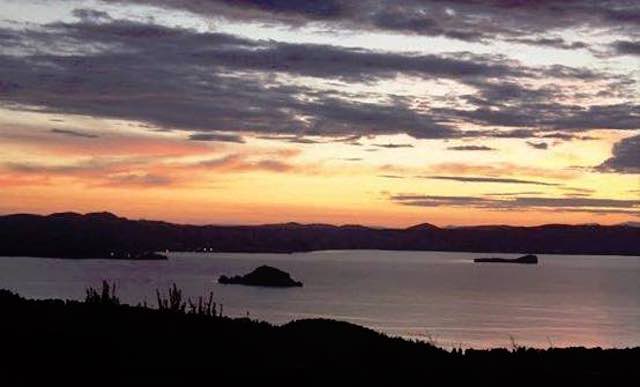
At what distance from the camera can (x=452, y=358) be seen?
24.4 metres

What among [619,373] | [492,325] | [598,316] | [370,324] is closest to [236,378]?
[619,373]

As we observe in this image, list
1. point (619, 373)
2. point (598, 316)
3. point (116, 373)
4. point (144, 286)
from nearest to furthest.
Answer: point (116, 373) → point (619, 373) → point (598, 316) → point (144, 286)

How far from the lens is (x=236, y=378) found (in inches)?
719

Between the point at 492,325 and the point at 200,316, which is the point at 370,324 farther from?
the point at 200,316

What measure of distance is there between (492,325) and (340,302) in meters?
43.7

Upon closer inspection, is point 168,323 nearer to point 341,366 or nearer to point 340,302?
point 341,366

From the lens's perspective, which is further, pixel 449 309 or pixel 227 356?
pixel 449 309

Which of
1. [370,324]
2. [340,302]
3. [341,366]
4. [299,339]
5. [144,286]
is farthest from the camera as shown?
[144,286]

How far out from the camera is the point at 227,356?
20.4 metres

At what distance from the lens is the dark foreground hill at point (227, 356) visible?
60.1 feet

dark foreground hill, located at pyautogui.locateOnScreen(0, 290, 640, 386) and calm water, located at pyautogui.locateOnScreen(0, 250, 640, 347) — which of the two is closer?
dark foreground hill, located at pyautogui.locateOnScreen(0, 290, 640, 386)

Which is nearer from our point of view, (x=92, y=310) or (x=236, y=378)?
(x=236, y=378)

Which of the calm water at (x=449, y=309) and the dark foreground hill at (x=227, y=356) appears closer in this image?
the dark foreground hill at (x=227, y=356)

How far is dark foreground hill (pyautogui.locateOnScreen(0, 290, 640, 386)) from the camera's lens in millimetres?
18328
